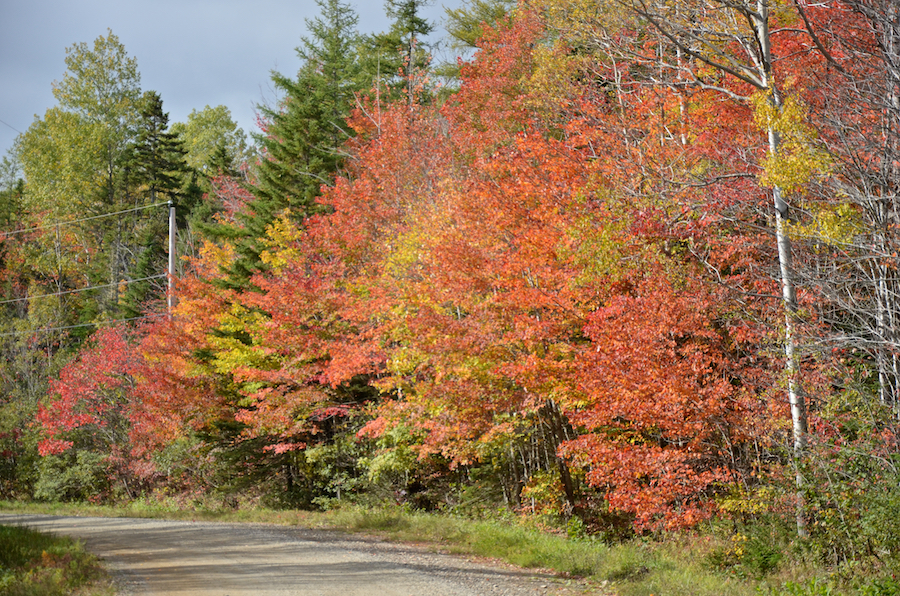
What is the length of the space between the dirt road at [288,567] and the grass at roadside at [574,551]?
1.70 feet

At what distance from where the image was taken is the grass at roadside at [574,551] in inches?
336

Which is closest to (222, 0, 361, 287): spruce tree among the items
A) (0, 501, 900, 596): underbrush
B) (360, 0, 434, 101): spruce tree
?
(360, 0, 434, 101): spruce tree

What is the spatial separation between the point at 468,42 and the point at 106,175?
2262cm

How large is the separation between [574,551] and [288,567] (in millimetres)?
4089

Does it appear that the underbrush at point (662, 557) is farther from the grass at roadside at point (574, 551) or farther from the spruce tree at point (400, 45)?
the spruce tree at point (400, 45)

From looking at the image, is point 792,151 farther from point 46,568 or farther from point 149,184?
point 149,184

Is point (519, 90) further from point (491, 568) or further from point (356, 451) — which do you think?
point (491, 568)

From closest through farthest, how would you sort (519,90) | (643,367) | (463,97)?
1. (643,367)
2. (519,90)
3. (463,97)

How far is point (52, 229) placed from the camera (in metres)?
40.5

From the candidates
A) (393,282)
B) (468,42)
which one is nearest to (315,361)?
(393,282)

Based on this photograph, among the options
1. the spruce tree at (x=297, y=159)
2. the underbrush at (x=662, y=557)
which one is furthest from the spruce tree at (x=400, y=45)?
the underbrush at (x=662, y=557)

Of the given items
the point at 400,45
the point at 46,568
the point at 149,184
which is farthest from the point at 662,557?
the point at 149,184

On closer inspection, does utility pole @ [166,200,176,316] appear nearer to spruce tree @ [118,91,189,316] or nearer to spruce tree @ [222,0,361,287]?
spruce tree @ [222,0,361,287]

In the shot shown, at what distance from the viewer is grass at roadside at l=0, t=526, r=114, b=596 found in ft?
27.2
